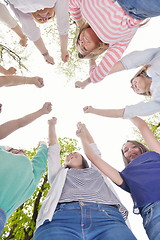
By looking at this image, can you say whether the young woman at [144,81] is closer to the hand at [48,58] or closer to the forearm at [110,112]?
the forearm at [110,112]

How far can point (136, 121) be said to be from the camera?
13.4 feet

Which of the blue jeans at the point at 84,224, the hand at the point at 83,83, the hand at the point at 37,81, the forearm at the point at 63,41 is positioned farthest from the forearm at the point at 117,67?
the blue jeans at the point at 84,224

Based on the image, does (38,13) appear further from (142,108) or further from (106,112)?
(142,108)

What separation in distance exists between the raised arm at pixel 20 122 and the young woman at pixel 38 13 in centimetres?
119

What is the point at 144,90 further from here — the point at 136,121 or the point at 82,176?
the point at 82,176

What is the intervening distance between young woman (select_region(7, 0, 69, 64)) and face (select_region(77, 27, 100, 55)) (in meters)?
0.40

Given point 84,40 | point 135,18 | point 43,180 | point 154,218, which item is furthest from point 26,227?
point 135,18

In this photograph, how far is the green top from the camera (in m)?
2.95

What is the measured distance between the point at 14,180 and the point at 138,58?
2.80 meters

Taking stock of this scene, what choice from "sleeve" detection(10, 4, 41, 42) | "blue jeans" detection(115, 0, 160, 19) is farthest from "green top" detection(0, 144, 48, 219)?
"blue jeans" detection(115, 0, 160, 19)

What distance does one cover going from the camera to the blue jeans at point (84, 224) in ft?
8.99

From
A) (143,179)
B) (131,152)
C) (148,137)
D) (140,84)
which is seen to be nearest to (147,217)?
(143,179)

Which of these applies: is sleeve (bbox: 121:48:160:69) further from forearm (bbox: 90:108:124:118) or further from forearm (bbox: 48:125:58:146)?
forearm (bbox: 48:125:58:146)

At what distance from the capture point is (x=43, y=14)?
3.04 m
